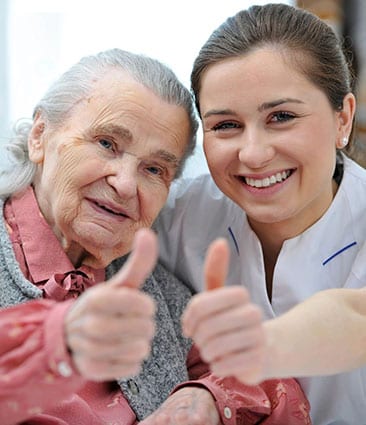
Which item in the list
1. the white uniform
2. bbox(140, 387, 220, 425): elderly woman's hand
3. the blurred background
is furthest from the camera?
the blurred background

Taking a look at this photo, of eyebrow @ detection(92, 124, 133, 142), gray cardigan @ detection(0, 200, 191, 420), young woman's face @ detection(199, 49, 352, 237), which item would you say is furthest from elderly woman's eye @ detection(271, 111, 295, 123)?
gray cardigan @ detection(0, 200, 191, 420)

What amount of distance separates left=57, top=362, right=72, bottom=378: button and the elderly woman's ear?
1.95ft

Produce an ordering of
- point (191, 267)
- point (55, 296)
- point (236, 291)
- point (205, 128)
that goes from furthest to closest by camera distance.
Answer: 1. point (191, 267)
2. point (205, 128)
3. point (55, 296)
4. point (236, 291)

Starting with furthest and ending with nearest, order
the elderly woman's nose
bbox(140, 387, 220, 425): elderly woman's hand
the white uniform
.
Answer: the white uniform
the elderly woman's nose
bbox(140, 387, 220, 425): elderly woman's hand

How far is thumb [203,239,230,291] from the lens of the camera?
30.3 inches

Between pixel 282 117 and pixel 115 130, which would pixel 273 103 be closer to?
pixel 282 117

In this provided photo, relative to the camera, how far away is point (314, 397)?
134 centimetres

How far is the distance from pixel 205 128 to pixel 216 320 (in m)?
0.60

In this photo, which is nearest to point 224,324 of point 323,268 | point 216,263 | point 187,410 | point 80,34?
point 216,263

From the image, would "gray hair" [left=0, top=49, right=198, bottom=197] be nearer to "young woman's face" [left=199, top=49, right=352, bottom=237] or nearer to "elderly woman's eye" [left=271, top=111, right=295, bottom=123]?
"young woman's face" [left=199, top=49, right=352, bottom=237]

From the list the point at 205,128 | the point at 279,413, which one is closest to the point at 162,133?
the point at 205,128

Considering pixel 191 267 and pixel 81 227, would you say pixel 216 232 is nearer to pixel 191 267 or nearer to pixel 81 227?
pixel 191 267

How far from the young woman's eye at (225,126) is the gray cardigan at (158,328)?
31 centimetres

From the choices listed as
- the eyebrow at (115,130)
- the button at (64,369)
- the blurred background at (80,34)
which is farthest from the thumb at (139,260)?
the blurred background at (80,34)
